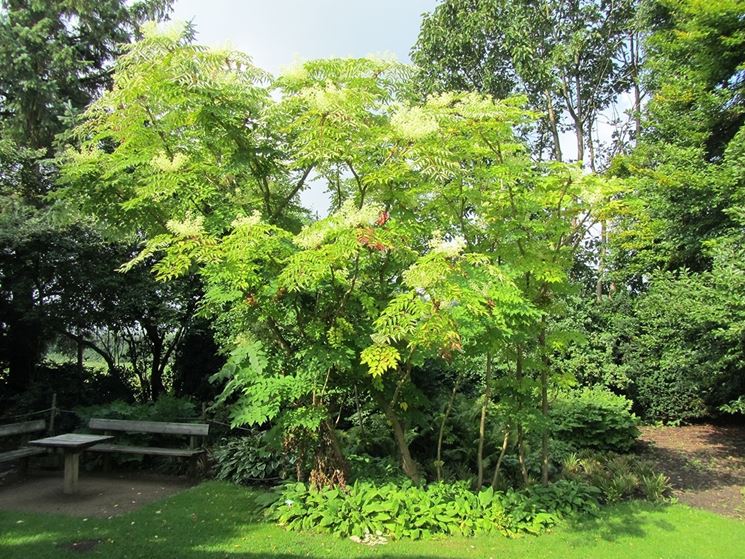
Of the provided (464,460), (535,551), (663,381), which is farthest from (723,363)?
(535,551)

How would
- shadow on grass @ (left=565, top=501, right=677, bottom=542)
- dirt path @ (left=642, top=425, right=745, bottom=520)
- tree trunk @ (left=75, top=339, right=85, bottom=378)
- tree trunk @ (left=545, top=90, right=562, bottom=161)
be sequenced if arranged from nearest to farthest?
shadow on grass @ (left=565, top=501, right=677, bottom=542), dirt path @ (left=642, top=425, right=745, bottom=520), tree trunk @ (left=75, top=339, right=85, bottom=378), tree trunk @ (left=545, top=90, right=562, bottom=161)

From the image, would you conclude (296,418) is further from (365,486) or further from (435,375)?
(435,375)

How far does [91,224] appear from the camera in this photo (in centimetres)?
838

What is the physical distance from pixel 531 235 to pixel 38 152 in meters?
8.56

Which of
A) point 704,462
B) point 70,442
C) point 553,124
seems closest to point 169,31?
point 70,442

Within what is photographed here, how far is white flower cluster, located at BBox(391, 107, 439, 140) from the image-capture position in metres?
4.13

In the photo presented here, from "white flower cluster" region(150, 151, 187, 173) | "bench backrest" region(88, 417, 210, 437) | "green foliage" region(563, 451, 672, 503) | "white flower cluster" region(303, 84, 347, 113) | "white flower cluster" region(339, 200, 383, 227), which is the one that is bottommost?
"green foliage" region(563, 451, 672, 503)

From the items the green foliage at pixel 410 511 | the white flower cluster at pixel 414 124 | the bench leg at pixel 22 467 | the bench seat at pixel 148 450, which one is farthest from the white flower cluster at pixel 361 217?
the bench leg at pixel 22 467

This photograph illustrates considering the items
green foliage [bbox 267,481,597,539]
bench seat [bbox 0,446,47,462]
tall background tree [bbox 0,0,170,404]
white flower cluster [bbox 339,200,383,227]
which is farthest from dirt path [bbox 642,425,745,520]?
tall background tree [bbox 0,0,170,404]

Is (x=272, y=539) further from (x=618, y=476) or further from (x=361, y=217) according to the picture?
(x=618, y=476)

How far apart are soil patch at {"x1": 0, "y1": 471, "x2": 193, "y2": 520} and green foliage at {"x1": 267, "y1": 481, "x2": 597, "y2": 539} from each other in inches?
68.8

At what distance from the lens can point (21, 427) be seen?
6.50 m

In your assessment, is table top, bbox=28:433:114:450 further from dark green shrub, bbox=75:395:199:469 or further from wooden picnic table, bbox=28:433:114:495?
dark green shrub, bbox=75:395:199:469

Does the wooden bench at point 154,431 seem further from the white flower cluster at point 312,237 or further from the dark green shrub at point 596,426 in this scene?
the dark green shrub at point 596,426
